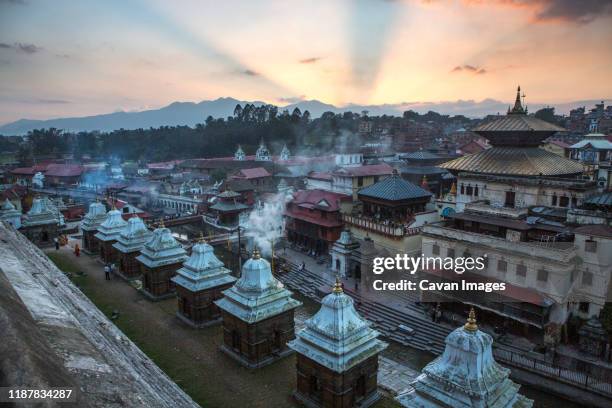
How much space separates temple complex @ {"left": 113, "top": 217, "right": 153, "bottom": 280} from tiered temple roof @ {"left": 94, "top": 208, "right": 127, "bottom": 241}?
2170 millimetres

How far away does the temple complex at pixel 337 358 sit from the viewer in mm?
15263

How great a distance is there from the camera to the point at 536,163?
28.7 m

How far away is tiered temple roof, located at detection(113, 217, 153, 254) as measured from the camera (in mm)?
30422

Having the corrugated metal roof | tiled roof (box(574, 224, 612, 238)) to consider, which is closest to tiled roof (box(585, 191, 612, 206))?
tiled roof (box(574, 224, 612, 238))

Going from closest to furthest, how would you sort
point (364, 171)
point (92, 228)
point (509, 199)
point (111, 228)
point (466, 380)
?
point (466, 380) < point (509, 199) < point (111, 228) < point (92, 228) < point (364, 171)

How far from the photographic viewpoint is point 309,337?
635 inches

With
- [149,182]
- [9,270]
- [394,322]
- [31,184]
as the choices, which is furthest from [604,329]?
[31,184]

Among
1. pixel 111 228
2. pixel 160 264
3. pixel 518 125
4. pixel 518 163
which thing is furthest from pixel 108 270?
pixel 518 125

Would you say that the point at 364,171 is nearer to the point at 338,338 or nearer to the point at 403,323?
the point at 403,323

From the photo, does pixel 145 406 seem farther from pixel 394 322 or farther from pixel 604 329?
pixel 604 329

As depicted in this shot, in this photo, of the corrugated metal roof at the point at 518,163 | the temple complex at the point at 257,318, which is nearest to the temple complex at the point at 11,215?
the temple complex at the point at 257,318

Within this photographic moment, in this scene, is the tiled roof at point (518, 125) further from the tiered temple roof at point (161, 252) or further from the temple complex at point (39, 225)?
the temple complex at point (39, 225)

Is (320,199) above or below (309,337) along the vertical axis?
above

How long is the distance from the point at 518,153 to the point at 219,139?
9403cm
